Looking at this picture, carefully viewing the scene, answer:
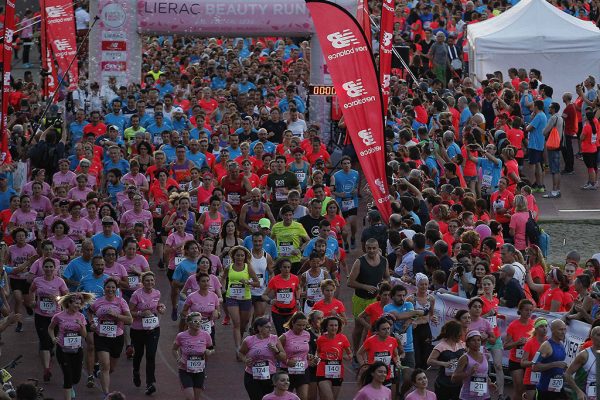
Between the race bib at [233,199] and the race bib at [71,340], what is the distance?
236 inches

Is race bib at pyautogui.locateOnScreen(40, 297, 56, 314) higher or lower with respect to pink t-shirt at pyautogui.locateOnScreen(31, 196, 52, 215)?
lower

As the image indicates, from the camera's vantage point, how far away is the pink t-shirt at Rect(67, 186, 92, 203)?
71.3 feet

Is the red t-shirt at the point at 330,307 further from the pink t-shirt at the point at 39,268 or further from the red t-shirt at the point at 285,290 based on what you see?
the pink t-shirt at the point at 39,268

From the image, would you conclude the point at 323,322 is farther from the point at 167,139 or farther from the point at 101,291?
the point at 167,139

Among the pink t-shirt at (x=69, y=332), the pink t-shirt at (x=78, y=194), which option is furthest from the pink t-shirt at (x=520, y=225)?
the pink t-shirt at (x=69, y=332)

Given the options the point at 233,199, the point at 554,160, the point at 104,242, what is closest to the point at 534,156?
the point at 554,160

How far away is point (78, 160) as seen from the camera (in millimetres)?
23828

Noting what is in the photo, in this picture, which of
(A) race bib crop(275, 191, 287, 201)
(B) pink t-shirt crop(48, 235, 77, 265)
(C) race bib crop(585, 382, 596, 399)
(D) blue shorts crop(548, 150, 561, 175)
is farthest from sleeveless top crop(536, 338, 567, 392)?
(D) blue shorts crop(548, 150, 561, 175)

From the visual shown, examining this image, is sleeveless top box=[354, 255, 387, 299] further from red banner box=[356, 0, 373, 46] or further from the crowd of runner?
red banner box=[356, 0, 373, 46]

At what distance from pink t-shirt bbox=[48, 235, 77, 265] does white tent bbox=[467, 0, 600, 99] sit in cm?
1354

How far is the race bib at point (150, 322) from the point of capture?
56.7 ft

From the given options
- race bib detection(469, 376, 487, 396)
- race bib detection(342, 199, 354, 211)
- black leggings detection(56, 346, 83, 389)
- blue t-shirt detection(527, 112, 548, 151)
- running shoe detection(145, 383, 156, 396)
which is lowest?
running shoe detection(145, 383, 156, 396)

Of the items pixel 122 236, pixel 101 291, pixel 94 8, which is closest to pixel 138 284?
pixel 101 291

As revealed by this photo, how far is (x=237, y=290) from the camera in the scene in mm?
18297
